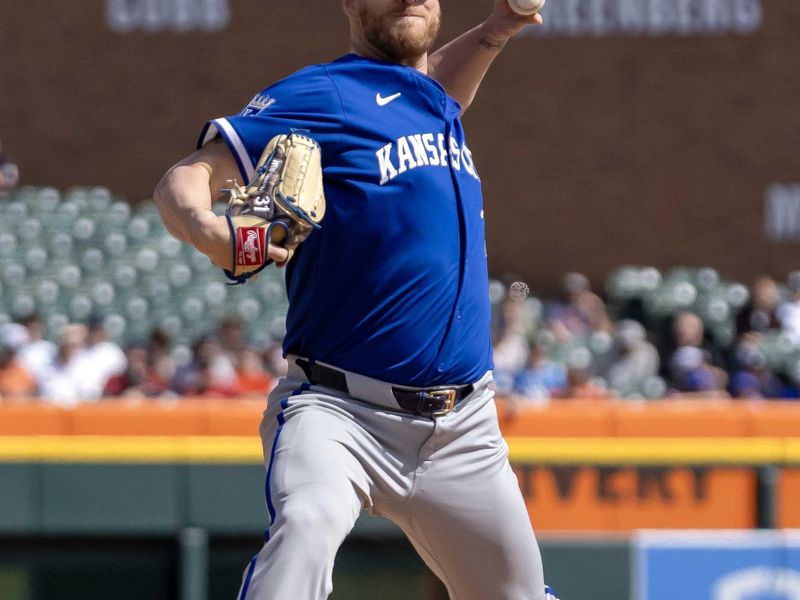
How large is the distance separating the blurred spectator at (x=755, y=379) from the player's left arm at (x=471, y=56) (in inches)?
237

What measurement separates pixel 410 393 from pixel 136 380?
5.79 metres

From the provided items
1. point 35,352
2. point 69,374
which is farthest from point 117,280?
point 69,374

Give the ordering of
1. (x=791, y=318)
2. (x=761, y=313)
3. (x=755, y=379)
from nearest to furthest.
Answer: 1. (x=755, y=379)
2. (x=791, y=318)
3. (x=761, y=313)

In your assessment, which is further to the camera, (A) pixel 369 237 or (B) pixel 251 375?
(B) pixel 251 375

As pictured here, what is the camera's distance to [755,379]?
9328 mm

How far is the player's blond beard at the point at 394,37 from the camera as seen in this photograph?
300cm

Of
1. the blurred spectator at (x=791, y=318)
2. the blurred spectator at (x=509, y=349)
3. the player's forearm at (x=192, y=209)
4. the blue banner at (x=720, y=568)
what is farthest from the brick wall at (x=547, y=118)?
the player's forearm at (x=192, y=209)

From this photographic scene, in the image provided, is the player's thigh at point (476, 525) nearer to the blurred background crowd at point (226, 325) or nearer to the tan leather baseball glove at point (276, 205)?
the tan leather baseball glove at point (276, 205)

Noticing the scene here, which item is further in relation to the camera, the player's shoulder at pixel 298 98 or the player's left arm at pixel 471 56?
the player's left arm at pixel 471 56

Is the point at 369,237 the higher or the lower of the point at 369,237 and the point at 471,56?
the lower

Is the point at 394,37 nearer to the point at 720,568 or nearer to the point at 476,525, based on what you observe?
the point at 476,525

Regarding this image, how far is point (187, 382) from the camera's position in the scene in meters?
8.45

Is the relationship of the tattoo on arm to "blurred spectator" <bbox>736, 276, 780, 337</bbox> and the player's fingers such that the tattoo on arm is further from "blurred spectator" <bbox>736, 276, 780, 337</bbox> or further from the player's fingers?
"blurred spectator" <bbox>736, 276, 780, 337</bbox>

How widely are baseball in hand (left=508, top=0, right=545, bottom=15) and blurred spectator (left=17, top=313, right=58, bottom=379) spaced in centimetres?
574
